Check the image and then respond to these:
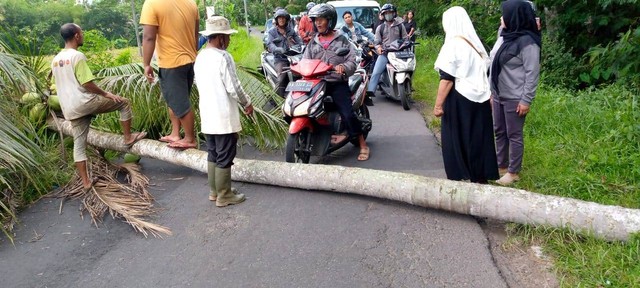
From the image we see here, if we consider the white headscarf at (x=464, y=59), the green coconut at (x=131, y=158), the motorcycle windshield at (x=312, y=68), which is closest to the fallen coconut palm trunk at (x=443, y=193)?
the green coconut at (x=131, y=158)

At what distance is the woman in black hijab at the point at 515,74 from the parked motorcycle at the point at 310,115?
158cm

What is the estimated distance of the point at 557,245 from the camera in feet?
10.8

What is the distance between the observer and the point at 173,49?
5.18m

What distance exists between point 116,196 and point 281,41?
4.73 metres

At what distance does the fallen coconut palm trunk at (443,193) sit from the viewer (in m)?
3.26

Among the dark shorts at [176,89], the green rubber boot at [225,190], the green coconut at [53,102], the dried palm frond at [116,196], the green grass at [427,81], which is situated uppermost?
the dark shorts at [176,89]

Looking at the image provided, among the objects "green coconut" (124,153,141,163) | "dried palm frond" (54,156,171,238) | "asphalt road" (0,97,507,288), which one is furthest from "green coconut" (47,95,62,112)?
"asphalt road" (0,97,507,288)

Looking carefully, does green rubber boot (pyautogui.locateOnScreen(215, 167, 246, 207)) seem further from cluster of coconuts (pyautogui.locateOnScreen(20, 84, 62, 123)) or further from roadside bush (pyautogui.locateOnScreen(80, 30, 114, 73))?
roadside bush (pyautogui.locateOnScreen(80, 30, 114, 73))

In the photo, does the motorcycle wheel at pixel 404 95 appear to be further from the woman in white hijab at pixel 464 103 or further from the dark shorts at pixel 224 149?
the dark shorts at pixel 224 149

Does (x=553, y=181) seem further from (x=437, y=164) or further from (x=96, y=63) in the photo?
(x=96, y=63)

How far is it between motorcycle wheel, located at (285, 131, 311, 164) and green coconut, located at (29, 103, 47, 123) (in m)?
2.93

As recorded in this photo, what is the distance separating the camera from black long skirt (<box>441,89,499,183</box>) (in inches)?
165

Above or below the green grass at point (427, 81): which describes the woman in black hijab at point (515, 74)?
above

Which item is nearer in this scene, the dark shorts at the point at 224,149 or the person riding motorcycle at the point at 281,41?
the dark shorts at the point at 224,149
